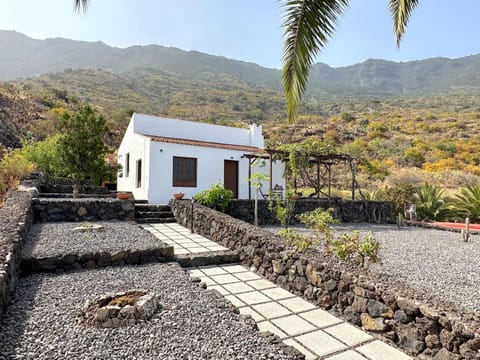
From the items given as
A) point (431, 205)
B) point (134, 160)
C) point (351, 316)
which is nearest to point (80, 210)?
point (134, 160)

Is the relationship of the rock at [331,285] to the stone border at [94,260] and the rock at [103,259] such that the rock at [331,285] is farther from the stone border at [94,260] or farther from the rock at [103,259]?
the rock at [103,259]

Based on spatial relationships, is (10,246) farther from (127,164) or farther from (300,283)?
(127,164)

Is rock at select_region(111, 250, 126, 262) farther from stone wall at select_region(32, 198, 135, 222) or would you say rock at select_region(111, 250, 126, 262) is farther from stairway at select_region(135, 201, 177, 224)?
stairway at select_region(135, 201, 177, 224)

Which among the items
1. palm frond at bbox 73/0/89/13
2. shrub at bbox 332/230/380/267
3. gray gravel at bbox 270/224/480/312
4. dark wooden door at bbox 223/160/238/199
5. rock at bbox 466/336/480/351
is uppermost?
palm frond at bbox 73/0/89/13

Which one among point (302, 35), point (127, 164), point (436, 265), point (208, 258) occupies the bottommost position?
point (436, 265)

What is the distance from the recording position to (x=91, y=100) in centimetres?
4200

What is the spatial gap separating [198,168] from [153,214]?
3.84 meters

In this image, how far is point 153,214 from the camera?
34.7 ft

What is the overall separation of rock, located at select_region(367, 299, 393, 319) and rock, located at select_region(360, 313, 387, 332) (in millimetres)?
53

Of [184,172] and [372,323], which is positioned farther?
[184,172]

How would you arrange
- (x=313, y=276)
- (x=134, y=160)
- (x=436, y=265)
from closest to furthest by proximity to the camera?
(x=313, y=276)
(x=436, y=265)
(x=134, y=160)

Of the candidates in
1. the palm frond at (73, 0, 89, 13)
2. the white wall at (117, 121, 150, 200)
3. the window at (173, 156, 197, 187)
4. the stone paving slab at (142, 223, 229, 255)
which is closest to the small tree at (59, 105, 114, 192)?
the white wall at (117, 121, 150, 200)

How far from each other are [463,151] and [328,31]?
3157cm

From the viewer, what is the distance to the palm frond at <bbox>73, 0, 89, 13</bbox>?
4.33 metres
